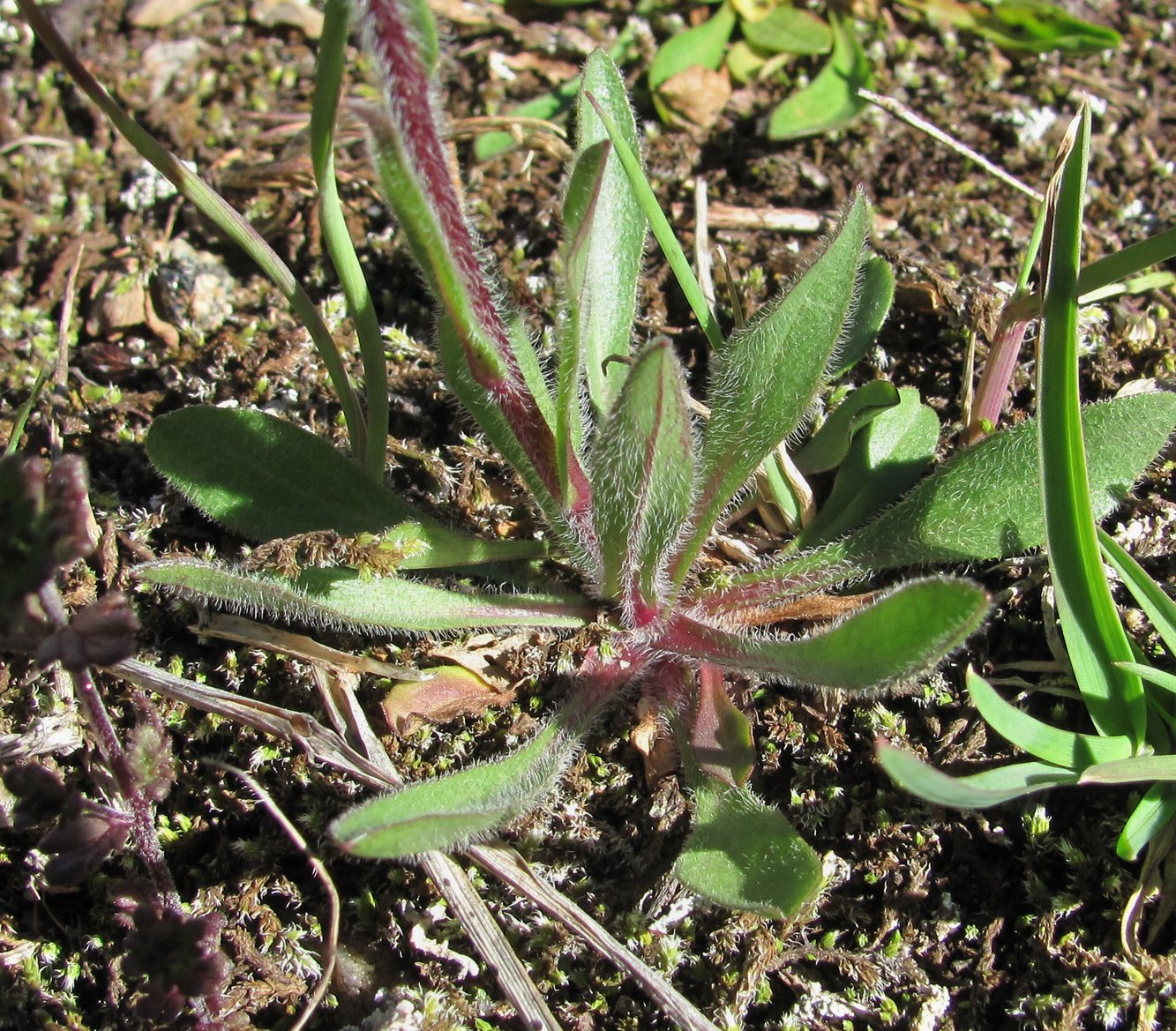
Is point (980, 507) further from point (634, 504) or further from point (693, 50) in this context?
point (693, 50)

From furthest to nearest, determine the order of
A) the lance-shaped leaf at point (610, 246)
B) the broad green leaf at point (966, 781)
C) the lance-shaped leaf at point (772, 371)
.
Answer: the lance-shaped leaf at point (610, 246), the lance-shaped leaf at point (772, 371), the broad green leaf at point (966, 781)

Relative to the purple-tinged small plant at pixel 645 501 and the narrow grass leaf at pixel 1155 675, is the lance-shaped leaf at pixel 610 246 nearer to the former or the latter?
the purple-tinged small plant at pixel 645 501

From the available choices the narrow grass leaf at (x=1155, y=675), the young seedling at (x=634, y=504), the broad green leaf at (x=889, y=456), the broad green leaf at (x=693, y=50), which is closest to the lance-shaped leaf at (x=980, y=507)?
the young seedling at (x=634, y=504)

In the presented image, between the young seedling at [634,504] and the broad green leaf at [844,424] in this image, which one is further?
the broad green leaf at [844,424]

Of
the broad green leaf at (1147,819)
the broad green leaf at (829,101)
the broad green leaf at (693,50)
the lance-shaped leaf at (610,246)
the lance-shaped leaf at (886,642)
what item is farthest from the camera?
the broad green leaf at (693,50)

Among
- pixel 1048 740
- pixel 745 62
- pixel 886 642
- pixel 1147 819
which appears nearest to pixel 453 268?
pixel 886 642

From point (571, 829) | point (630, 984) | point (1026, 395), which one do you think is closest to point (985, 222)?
point (1026, 395)

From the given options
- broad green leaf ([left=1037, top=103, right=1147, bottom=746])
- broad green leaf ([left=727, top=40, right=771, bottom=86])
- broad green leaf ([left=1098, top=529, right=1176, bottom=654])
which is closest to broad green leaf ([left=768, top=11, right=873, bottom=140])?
broad green leaf ([left=727, top=40, right=771, bottom=86])

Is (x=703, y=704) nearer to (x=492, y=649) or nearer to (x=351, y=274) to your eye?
(x=492, y=649)
